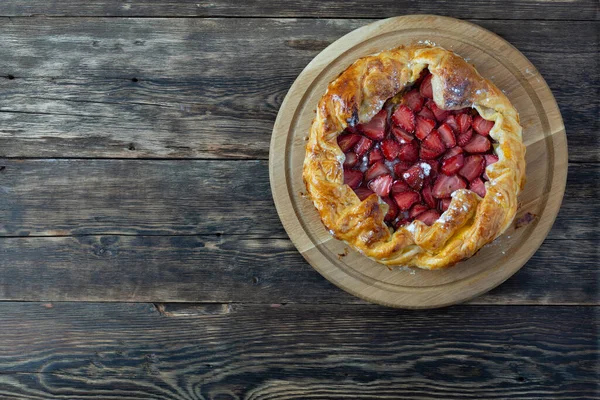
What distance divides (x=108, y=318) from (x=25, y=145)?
3.74 ft

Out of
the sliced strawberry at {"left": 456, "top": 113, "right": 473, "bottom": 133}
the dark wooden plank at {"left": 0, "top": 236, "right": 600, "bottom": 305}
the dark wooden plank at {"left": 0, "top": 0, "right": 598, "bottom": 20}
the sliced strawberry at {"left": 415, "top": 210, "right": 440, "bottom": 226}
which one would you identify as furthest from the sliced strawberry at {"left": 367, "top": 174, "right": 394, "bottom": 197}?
the dark wooden plank at {"left": 0, "top": 0, "right": 598, "bottom": 20}

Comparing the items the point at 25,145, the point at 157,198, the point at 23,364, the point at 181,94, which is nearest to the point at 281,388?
the point at 157,198

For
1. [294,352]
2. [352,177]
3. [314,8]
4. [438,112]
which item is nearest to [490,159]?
[438,112]

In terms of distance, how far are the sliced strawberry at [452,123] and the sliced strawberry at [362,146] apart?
39 cm

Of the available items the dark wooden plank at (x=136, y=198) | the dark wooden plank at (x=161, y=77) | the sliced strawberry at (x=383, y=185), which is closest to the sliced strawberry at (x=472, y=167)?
the sliced strawberry at (x=383, y=185)

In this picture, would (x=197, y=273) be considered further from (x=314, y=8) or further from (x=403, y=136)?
(x=314, y=8)

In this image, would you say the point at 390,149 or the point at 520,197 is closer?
the point at 390,149

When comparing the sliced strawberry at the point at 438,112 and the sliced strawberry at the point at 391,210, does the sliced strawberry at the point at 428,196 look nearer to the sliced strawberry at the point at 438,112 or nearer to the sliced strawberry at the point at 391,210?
the sliced strawberry at the point at 391,210

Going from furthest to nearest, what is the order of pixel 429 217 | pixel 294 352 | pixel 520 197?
pixel 294 352, pixel 520 197, pixel 429 217

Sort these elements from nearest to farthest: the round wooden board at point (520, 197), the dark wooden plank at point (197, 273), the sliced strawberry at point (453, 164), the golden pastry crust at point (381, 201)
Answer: the golden pastry crust at point (381, 201) < the sliced strawberry at point (453, 164) < the round wooden board at point (520, 197) < the dark wooden plank at point (197, 273)

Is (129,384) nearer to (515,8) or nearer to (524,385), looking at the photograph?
(524,385)

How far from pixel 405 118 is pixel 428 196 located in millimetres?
403

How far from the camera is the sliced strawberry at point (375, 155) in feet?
8.59

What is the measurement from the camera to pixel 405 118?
2.58 meters
